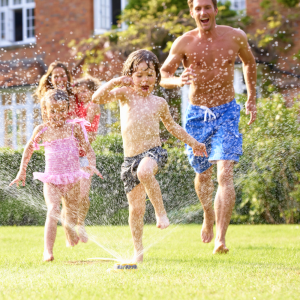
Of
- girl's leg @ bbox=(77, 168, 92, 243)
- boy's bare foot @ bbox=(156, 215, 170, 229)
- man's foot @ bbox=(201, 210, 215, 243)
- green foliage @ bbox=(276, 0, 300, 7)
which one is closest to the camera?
boy's bare foot @ bbox=(156, 215, 170, 229)

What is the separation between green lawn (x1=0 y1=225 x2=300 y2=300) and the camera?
2.25m

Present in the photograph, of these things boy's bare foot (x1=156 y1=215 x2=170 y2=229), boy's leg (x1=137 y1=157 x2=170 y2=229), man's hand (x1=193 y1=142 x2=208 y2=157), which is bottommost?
boy's bare foot (x1=156 y1=215 x2=170 y2=229)

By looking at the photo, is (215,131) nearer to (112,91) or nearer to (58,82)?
(112,91)

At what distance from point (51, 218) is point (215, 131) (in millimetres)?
1336

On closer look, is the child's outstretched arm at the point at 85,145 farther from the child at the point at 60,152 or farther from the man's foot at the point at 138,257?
the man's foot at the point at 138,257

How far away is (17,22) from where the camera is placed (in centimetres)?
1388

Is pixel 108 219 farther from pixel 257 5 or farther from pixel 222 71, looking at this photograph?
pixel 257 5

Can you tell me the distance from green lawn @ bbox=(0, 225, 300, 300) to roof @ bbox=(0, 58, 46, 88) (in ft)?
25.3

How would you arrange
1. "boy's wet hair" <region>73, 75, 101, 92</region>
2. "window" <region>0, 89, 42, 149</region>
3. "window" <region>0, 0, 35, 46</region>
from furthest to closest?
"window" <region>0, 0, 35, 46</region> < "window" <region>0, 89, 42, 149</region> < "boy's wet hair" <region>73, 75, 101, 92</region>

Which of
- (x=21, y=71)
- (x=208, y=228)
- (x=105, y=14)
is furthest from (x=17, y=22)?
(x=208, y=228)

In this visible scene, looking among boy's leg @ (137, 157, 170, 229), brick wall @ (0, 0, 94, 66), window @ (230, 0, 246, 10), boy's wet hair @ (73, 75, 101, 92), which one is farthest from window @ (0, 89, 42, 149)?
window @ (230, 0, 246, 10)

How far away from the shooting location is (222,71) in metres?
4.24

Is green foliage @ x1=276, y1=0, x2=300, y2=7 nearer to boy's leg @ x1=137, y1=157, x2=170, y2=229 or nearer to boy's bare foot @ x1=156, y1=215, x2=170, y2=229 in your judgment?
boy's leg @ x1=137, y1=157, x2=170, y2=229

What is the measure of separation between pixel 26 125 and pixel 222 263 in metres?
5.12
